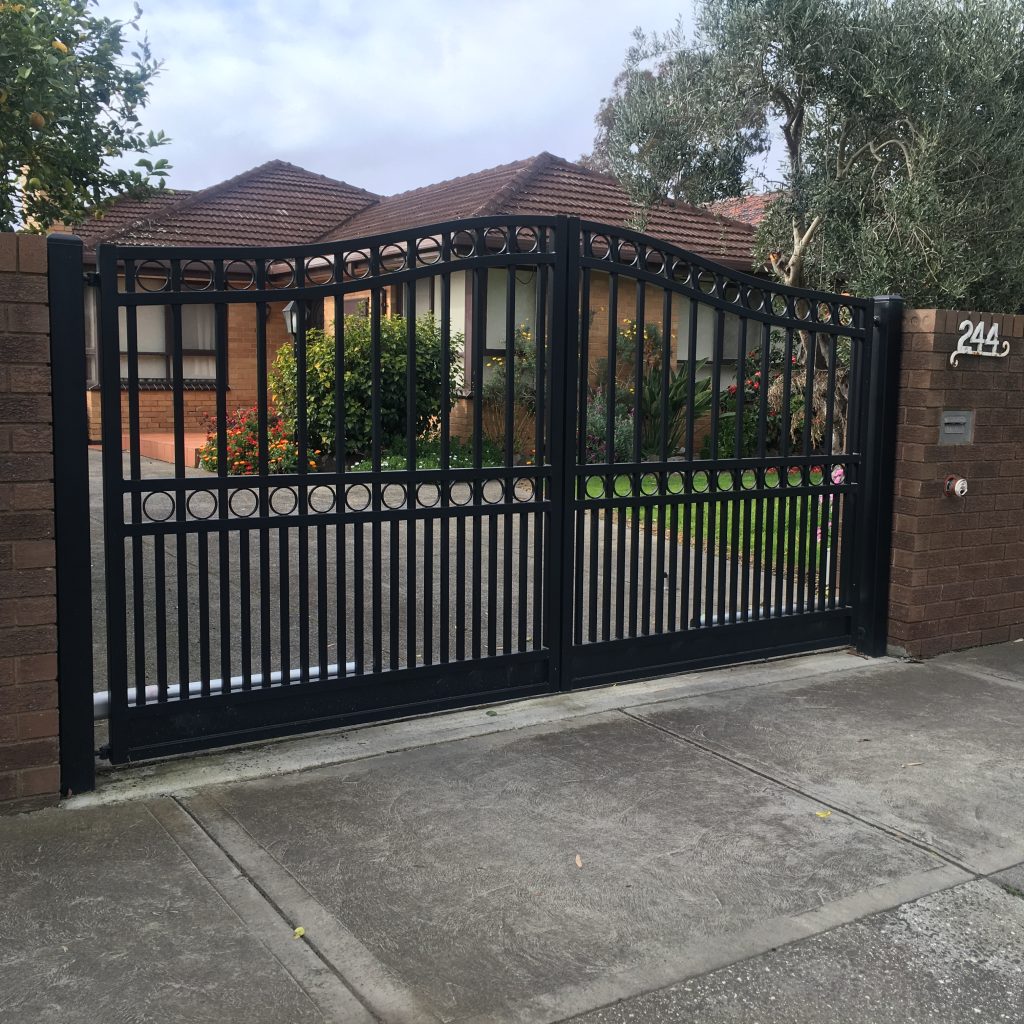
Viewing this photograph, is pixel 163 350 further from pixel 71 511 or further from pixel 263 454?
pixel 71 511

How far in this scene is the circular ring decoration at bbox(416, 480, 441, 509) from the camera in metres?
4.91

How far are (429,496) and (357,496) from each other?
0.34 m

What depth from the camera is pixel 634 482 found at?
214 inches

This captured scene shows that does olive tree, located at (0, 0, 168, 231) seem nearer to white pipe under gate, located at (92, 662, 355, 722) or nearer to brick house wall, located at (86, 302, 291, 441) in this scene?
white pipe under gate, located at (92, 662, 355, 722)

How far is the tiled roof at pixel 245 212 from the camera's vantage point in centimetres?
1931

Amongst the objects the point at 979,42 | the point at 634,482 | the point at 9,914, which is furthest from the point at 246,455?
the point at 9,914

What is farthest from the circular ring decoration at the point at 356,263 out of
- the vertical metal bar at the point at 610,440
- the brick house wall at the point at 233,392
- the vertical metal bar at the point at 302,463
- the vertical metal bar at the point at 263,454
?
the brick house wall at the point at 233,392

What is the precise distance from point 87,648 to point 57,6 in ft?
16.9

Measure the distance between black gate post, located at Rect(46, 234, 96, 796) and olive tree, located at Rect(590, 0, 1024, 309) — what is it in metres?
6.25

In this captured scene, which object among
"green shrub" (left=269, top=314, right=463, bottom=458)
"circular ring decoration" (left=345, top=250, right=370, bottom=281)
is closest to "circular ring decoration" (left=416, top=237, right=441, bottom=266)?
"circular ring decoration" (left=345, top=250, right=370, bottom=281)

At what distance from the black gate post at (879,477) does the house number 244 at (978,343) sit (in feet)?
1.02

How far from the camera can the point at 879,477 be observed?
6.16 metres

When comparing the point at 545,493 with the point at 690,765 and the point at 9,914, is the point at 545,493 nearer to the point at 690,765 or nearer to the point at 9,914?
the point at 690,765

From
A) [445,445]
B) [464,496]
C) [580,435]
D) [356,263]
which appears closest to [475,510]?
[464,496]
